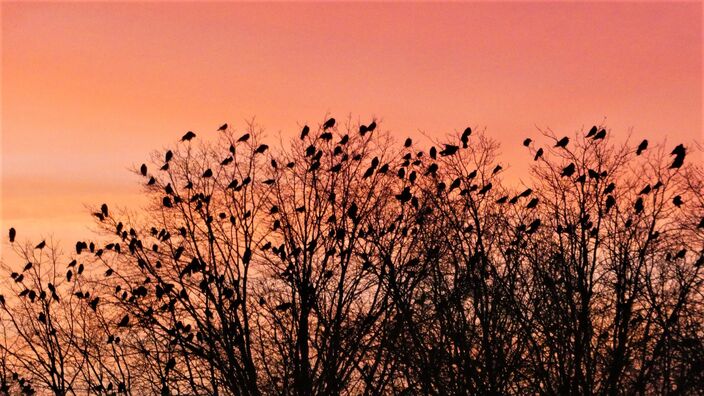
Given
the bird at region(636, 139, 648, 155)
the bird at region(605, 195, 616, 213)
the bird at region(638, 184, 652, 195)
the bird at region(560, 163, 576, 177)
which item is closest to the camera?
the bird at region(636, 139, 648, 155)

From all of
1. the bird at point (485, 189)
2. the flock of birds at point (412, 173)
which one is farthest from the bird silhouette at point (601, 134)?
the bird at point (485, 189)

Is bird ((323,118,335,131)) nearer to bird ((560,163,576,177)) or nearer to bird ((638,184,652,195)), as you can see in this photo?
bird ((560,163,576,177))

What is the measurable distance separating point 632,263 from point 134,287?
13.9m

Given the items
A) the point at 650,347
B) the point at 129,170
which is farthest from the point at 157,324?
the point at 650,347

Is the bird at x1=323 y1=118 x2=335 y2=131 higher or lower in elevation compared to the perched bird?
higher

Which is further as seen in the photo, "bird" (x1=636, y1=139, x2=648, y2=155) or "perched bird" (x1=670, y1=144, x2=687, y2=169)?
"bird" (x1=636, y1=139, x2=648, y2=155)

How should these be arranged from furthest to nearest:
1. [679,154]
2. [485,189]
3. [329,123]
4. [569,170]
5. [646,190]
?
[329,123], [485,189], [646,190], [569,170], [679,154]

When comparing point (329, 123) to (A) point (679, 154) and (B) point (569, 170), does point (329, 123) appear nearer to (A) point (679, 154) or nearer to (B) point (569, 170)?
(B) point (569, 170)

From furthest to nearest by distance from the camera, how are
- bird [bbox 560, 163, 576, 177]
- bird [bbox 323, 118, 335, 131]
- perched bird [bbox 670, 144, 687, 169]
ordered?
1. bird [bbox 323, 118, 335, 131]
2. bird [bbox 560, 163, 576, 177]
3. perched bird [bbox 670, 144, 687, 169]

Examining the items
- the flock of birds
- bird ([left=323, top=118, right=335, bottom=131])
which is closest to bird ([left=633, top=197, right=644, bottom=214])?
the flock of birds

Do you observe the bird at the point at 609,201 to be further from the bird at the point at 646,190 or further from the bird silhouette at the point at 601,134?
the bird silhouette at the point at 601,134

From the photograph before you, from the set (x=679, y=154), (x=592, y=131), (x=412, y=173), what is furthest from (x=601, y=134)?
(x=412, y=173)

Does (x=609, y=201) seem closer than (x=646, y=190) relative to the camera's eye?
No

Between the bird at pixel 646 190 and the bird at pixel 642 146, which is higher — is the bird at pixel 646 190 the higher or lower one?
the lower one
